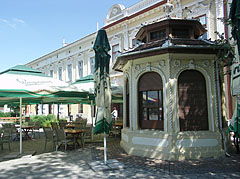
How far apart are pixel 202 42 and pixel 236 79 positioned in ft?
10.8

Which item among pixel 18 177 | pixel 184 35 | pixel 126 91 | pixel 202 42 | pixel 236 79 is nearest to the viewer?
pixel 236 79

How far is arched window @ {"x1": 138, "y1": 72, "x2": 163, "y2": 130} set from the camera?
662 cm

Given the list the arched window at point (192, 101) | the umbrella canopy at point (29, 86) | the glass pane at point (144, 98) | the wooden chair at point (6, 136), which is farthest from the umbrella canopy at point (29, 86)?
the arched window at point (192, 101)

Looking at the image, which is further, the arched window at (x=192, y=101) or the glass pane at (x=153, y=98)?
the glass pane at (x=153, y=98)

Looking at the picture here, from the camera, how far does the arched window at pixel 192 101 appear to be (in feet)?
20.7

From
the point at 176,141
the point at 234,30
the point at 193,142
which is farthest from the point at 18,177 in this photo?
the point at 234,30

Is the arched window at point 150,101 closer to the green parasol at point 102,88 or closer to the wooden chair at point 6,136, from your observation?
the green parasol at point 102,88

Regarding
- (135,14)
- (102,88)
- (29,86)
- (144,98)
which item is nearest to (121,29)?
(135,14)

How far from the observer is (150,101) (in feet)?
22.5

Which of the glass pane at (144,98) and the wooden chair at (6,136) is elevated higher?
the glass pane at (144,98)

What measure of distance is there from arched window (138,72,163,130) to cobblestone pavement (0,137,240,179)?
119 centimetres

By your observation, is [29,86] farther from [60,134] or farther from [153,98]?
[153,98]

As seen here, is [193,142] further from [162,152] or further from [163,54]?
[163,54]

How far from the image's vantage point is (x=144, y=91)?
696 centimetres
